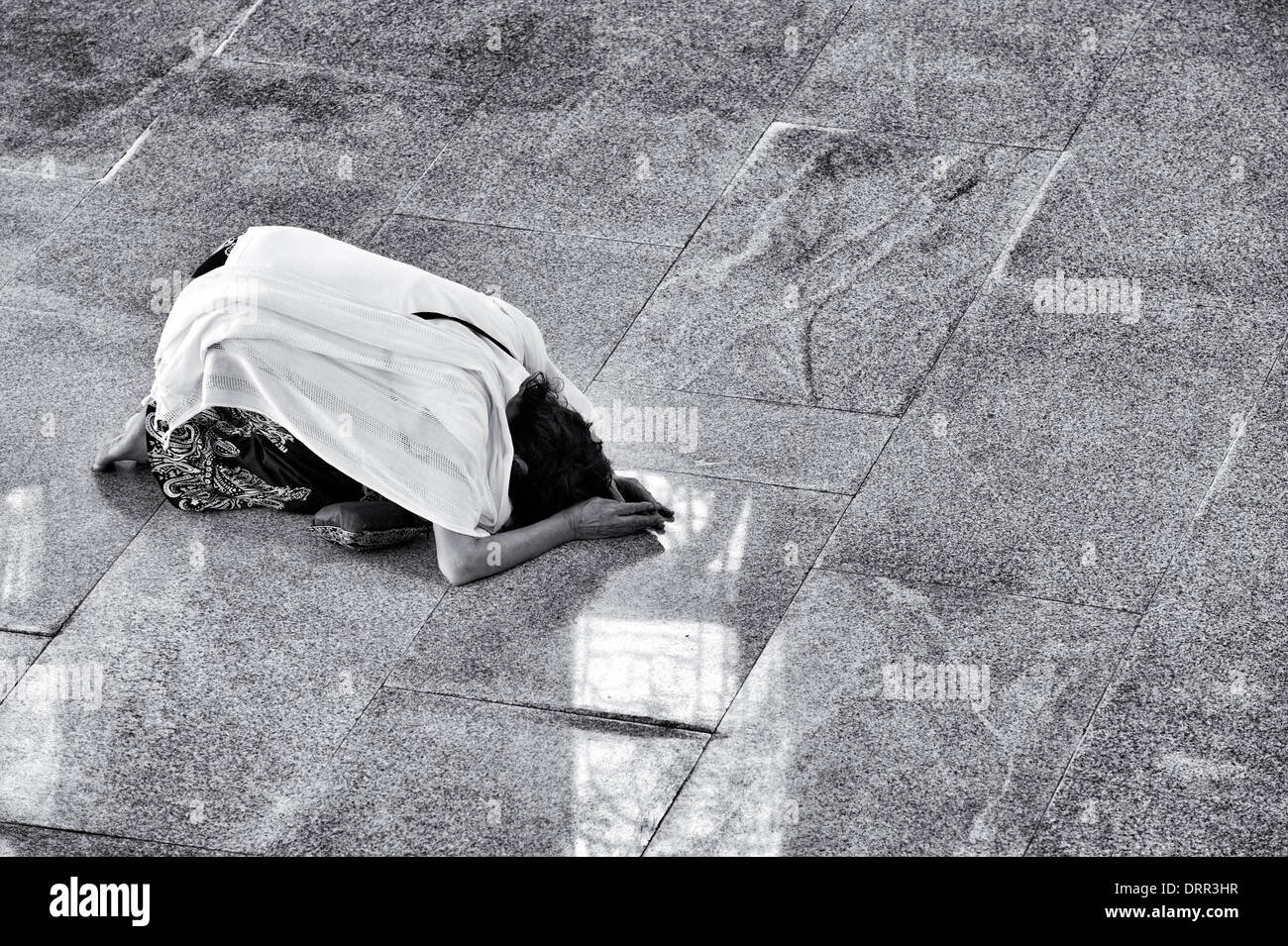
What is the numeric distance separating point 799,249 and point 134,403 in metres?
2.57

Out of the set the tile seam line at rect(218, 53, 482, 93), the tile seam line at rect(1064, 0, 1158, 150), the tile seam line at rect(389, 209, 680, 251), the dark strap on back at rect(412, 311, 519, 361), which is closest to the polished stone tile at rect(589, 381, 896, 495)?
the dark strap on back at rect(412, 311, 519, 361)

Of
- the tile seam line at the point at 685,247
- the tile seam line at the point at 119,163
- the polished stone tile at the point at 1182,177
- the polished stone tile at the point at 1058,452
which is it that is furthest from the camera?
the tile seam line at the point at 119,163

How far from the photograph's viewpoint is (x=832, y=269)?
5.97m

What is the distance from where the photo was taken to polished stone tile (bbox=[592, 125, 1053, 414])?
554 centimetres

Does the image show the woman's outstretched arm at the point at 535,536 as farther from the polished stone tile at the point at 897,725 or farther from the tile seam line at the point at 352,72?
the tile seam line at the point at 352,72

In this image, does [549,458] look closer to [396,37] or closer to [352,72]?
[352,72]

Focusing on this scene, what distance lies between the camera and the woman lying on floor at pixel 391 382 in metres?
4.47

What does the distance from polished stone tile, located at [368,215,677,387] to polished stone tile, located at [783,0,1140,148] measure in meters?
1.29

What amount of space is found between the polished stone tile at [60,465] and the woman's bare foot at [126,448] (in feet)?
0.21

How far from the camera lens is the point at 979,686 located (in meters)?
4.39

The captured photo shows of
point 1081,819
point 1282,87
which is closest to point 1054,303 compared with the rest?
point 1282,87

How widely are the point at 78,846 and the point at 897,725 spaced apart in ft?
7.37

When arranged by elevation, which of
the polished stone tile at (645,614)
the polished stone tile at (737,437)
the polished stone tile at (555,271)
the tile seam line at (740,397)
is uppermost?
the polished stone tile at (555,271)

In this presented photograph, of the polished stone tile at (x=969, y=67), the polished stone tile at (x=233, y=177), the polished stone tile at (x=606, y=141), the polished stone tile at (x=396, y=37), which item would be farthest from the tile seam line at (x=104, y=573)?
the polished stone tile at (x=969, y=67)
